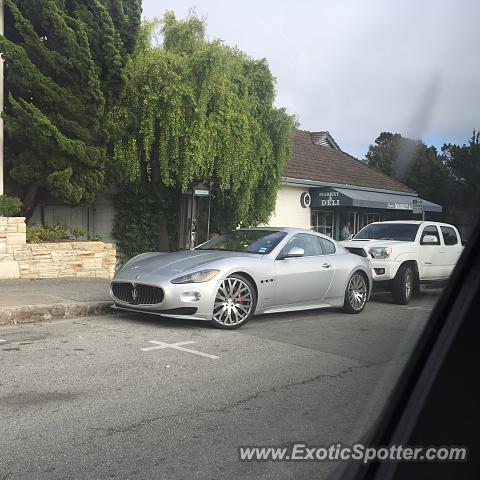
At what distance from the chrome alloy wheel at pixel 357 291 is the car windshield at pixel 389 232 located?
31.5 inches

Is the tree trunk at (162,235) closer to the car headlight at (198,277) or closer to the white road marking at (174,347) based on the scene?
the car headlight at (198,277)

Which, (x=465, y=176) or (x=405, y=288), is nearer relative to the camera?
(x=465, y=176)

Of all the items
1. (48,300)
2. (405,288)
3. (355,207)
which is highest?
(355,207)

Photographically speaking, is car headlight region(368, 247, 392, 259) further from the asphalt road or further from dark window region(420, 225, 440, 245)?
dark window region(420, 225, 440, 245)

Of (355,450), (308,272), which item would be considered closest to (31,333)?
(308,272)

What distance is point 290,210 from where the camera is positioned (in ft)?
60.8

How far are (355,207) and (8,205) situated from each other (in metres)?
7.28

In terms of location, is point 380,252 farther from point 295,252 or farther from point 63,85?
point 63,85

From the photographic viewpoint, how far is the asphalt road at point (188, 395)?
8.44 feet

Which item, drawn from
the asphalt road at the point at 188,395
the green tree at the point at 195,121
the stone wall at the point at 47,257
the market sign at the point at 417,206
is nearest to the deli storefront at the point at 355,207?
the market sign at the point at 417,206

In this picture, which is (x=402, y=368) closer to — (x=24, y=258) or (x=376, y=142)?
(x=376, y=142)

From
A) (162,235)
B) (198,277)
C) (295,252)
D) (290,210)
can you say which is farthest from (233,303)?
(290,210)

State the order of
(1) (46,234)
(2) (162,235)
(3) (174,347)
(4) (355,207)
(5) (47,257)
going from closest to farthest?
(3) (174,347), (4) (355,207), (5) (47,257), (1) (46,234), (2) (162,235)

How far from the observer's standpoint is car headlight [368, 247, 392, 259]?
6421 millimetres
